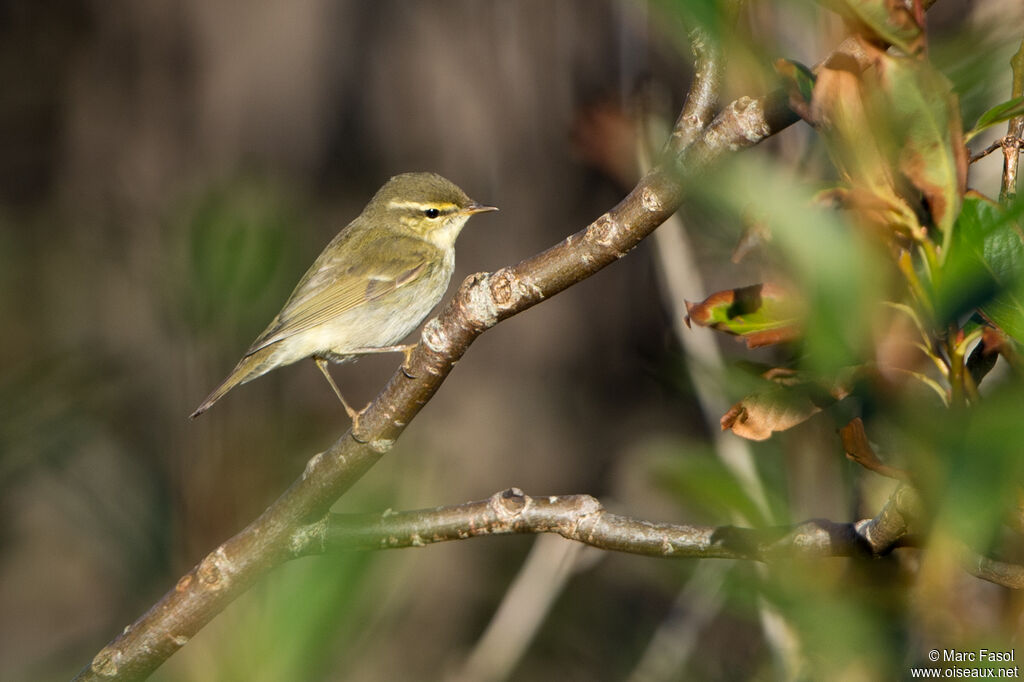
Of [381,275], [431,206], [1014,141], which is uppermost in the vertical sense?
[1014,141]

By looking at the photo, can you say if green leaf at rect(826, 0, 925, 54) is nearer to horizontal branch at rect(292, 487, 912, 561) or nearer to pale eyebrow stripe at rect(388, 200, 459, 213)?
horizontal branch at rect(292, 487, 912, 561)

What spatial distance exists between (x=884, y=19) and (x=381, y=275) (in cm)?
327

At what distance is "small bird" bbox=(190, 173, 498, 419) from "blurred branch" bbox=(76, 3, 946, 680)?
182cm

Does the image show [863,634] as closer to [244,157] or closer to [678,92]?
[678,92]

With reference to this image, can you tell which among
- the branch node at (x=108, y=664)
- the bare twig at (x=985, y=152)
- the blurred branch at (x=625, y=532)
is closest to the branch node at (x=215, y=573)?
the blurred branch at (x=625, y=532)

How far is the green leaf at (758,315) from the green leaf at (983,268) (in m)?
0.11

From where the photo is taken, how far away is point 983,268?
60 cm

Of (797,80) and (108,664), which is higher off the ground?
(797,80)

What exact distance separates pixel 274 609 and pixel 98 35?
4.60 metres

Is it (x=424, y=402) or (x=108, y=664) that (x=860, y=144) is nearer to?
(x=424, y=402)

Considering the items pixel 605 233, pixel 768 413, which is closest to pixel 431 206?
pixel 605 233

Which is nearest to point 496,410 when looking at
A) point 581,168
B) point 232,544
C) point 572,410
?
point 572,410

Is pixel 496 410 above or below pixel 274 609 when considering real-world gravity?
below

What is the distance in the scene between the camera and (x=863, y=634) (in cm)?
98
